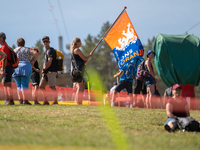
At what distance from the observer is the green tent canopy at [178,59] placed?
12.6m

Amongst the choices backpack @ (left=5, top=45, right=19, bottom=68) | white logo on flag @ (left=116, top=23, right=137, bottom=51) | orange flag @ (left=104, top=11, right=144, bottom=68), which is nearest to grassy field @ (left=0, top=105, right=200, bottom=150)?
backpack @ (left=5, top=45, right=19, bottom=68)

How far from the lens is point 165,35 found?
13367mm

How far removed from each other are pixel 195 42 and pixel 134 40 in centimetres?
507

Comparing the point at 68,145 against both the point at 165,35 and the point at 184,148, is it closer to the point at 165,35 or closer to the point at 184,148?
the point at 184,148

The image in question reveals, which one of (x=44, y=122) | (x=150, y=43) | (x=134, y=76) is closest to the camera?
(x=44, y=122)

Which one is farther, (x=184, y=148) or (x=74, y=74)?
(x=74, y=74)

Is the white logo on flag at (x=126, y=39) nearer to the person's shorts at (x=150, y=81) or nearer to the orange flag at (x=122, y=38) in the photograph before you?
the orange flag at (x=122, y=38)

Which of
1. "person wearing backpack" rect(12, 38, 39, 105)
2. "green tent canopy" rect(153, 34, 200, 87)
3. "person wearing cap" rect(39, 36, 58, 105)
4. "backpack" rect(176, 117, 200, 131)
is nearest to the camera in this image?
"backpack" rect(176, 117, 200, 131)

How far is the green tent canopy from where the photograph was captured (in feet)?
41.4

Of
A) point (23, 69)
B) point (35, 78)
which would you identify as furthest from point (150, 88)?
point (23, 69)

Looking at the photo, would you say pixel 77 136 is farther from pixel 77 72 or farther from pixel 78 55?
pixel 78 55

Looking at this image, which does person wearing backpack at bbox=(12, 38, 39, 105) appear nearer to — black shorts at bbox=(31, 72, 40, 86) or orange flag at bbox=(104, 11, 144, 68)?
black shorts at bbox=(31, 72, 40, 86)

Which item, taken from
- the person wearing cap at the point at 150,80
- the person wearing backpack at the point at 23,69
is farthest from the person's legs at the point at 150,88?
the person wearing backpack at the point at 23,69

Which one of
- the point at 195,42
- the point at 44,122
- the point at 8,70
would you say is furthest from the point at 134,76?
the point at 195,42
